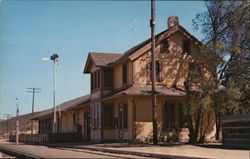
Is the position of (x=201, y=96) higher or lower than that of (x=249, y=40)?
lower

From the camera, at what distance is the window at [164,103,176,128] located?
104 feet

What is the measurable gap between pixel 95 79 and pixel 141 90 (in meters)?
7.90

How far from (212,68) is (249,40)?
3.20 metres

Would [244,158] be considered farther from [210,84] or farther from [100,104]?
[100,104]

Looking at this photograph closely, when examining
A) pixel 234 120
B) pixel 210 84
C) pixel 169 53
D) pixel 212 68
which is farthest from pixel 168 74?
pixel 234 120

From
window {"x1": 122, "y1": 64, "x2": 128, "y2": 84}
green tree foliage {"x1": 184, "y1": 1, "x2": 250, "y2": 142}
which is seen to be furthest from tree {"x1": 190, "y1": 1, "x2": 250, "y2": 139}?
window {"x1": 122, "y1": 64, "x2": 128, "y2": 84}

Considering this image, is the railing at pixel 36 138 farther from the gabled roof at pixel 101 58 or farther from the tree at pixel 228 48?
the tree at pixel 228 48

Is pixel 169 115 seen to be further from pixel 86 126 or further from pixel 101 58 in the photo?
pixel 86 126

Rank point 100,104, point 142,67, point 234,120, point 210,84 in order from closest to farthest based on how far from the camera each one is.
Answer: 1. point 234,120
2. point 210,84
3. point 142,67
4. point 100,104

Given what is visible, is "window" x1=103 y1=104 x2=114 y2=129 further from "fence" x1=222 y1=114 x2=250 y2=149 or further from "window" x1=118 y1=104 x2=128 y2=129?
"fence" x1=222 y1=114 x2=250 y2=149

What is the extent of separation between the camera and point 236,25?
28719mm

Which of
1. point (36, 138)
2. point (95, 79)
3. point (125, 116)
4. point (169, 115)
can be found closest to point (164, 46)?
point (169, 115)

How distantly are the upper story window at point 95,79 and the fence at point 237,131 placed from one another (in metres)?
13.5

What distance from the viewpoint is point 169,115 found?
1252 inches
